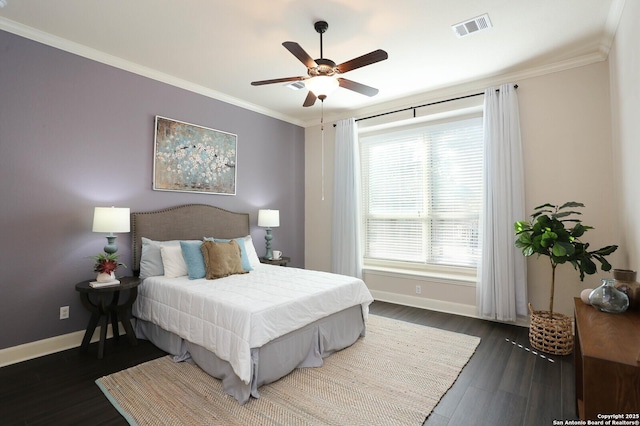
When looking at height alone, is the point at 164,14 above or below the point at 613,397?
above

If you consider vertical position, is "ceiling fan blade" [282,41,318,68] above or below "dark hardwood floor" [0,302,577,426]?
above

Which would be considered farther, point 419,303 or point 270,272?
point 419,303

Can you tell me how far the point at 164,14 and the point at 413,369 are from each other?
3584 millimetres

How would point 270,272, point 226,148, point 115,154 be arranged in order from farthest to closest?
point 226,148 → point 270,272 → point 115,154

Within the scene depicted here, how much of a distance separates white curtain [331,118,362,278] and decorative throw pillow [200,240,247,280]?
1.85 meters

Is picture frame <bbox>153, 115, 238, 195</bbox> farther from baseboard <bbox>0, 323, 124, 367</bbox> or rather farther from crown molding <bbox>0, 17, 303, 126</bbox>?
baseboard <bbox>0, 323, 124, 367</bbox>

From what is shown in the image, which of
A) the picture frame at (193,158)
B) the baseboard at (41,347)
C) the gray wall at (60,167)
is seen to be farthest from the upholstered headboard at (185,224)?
the baseboard at (41,347)

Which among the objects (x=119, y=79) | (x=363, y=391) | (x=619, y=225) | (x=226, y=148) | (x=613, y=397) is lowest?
(x=363, y=391)

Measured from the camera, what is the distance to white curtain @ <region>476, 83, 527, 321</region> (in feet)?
11.6

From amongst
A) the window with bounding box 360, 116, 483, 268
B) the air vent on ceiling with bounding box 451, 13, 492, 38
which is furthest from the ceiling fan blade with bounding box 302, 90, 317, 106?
the window with bounding box 360, 116, 483, 268

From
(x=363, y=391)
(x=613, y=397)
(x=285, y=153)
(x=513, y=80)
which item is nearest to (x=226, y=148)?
(x=285, y=153)

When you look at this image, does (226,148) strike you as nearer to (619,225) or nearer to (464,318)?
(464,318)

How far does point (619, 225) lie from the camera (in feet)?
9.64

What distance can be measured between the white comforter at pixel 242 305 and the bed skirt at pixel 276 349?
0.09 meters
